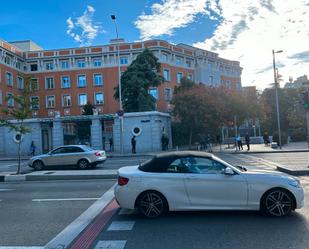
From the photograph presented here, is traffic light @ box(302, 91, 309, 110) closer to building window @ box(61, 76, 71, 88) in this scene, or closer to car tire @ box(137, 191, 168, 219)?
car tire @ box(137, 191, 168, 219)

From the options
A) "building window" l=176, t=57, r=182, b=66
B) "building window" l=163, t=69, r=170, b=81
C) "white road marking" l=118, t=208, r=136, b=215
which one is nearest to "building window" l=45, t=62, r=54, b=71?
"building window" l=163, t=69, r=170, b=81

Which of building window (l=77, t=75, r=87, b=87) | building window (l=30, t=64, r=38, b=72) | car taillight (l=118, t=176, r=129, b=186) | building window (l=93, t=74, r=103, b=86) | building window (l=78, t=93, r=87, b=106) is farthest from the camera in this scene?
building window (l=30, t=64, r=38, b=72)

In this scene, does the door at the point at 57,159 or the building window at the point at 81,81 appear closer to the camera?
the door at the point at 57,159

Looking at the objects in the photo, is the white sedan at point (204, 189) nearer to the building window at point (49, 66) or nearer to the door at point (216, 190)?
the door at point (216, 190)

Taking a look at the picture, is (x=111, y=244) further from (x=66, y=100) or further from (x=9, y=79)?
(x=66, y=100)

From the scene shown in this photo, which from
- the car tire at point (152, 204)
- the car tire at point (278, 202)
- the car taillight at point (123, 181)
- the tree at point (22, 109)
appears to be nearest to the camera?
the car tire at point (278, 202)

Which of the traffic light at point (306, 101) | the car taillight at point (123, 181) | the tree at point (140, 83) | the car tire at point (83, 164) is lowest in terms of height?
the car tire at point (83, 164)

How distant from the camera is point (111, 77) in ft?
210

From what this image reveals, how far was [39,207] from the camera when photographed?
31.9ft

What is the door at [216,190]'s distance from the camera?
7.81 m

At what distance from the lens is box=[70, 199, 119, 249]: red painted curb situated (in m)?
6.33

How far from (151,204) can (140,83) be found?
131 feet

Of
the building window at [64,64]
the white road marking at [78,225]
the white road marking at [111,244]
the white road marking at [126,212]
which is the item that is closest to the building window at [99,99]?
the building window at [64,64]

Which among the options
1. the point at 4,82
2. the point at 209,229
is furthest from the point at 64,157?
the point at 4,82
